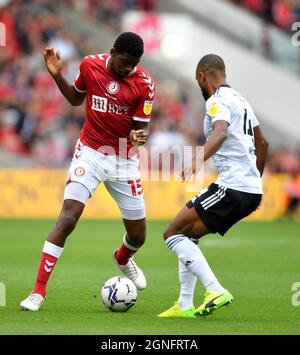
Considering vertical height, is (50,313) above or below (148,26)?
below

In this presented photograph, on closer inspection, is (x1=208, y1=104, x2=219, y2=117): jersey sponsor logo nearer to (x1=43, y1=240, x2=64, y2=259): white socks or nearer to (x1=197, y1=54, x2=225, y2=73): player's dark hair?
(x1=197, y1=54, x2=225, y2=73): player's dark hair

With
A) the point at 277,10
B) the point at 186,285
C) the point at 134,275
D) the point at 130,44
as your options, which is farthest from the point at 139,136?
the point at 277,10

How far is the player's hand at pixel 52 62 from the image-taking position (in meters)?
9.91

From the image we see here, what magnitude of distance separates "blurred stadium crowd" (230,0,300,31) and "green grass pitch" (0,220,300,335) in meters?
9.79

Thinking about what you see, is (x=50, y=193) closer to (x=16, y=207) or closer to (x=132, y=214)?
(x=16, y=207)

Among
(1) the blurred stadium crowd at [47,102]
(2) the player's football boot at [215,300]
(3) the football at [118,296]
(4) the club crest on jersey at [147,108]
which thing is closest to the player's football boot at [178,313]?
(2) the player's football boot at [215,300]

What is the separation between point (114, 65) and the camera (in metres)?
9.95

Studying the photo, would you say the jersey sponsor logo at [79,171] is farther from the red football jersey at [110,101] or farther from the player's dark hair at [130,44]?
the player's dark hair at [130,44]

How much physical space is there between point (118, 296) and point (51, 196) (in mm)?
15409

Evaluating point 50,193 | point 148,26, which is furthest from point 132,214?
point 148,26

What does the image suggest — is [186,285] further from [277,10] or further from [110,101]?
[277,10]

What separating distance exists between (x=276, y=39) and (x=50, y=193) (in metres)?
9.52

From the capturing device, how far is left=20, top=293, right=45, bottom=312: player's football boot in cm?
938

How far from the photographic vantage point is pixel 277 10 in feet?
101
